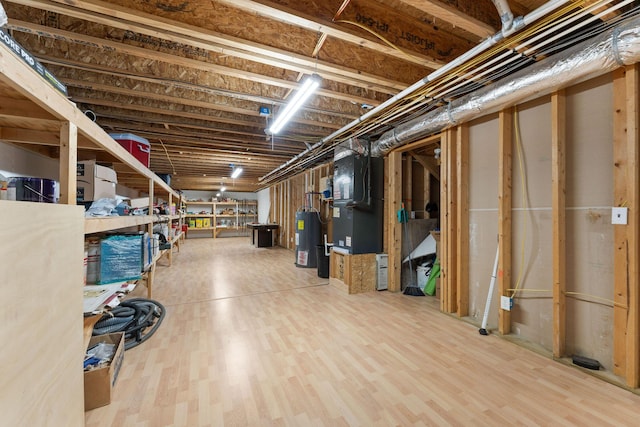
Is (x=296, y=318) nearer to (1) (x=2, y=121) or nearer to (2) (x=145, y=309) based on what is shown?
(2) (x=145, y=309)

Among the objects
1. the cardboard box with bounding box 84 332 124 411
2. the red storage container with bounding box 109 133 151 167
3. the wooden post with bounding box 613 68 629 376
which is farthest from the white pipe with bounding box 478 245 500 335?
the red storage container with bounding box 109 133 151 167

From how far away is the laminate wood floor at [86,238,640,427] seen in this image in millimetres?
1505

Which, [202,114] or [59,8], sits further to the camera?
[202,114]

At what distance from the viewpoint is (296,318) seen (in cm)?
291

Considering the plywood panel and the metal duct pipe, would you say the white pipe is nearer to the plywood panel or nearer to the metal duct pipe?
the metal duct pipe

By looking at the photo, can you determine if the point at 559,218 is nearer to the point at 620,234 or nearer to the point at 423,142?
the point at 620,234

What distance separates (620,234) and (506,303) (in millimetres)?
1000

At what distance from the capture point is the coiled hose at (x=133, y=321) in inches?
90.0

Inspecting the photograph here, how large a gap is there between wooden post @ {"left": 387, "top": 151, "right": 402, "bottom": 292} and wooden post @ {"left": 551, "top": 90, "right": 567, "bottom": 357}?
6.32 ft

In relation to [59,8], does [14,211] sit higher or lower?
lower

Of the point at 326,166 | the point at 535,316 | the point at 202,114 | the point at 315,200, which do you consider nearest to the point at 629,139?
the point at 535,316

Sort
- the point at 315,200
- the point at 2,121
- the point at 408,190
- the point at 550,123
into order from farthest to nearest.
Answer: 1. the point at 315,200
2. the point at 408,190
3. the point at 550,123
4. the point at 2,121

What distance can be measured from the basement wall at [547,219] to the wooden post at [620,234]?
3.2 inches

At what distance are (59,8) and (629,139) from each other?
3.69 meters
